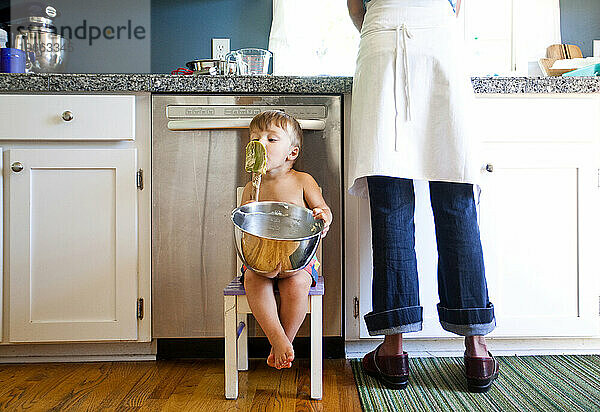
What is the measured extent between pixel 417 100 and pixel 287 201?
43cm

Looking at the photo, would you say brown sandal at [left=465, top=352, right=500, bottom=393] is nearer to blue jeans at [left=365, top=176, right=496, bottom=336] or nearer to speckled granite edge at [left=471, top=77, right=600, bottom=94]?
blue jeans at [left=365, top=176, right=496, bottom=336]

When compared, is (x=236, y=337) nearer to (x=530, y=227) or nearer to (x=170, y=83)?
(x=170, y=83)

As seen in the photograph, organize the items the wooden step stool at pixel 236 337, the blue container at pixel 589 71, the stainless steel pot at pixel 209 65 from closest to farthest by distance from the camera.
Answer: the wooden step stool at pixel 236 337
the blue container at pixel 589 71
the stainless steel pot at pixel 209 65

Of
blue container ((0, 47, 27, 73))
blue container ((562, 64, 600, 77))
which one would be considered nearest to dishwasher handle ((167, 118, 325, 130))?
blue container ((0, 47, 27, 73))

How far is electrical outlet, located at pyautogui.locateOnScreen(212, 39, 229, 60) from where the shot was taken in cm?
253

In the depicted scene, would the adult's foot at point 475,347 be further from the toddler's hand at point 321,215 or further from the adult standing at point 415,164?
the toddler's hand at point 321,215

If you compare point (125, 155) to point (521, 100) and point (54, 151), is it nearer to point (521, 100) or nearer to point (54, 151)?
point (54, 151)

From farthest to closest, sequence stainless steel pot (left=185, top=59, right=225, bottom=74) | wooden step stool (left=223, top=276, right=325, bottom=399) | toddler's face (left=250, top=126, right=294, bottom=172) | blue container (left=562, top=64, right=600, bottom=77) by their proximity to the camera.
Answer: stainless steel pot (left=185, top=59, right=225, bottom=74)
blue container (left=562, top=64, right=600, bottom=77)
toddler's face (left=250, top=126, right=294, bottom=172)
wooden step stool (left=223, top=276, right=325, bottom=399)

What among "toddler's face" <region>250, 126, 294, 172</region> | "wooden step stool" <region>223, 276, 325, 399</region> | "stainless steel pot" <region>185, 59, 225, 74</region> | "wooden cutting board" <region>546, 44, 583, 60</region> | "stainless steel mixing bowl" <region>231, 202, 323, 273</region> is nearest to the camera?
"stainless steel mixing bowl" <region>231, 202, 323, 273</region>

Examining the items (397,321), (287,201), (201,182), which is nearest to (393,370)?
(397,321)

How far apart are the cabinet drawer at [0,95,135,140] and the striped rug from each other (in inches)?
39.0

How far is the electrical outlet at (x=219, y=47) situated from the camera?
253 centimetres

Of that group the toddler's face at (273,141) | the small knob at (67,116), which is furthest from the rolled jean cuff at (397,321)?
the small knob at (67,116)

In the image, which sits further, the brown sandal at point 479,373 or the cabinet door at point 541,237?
the cabinet door at point 541,237
